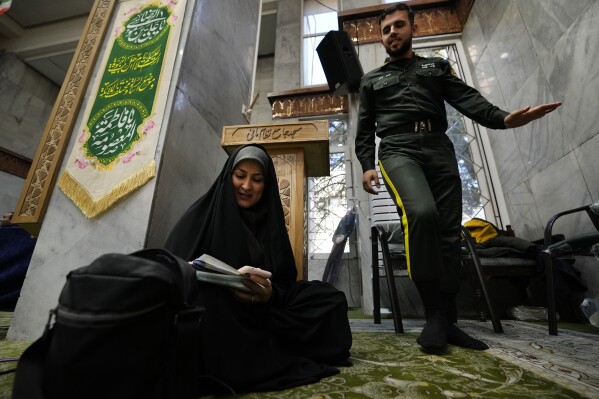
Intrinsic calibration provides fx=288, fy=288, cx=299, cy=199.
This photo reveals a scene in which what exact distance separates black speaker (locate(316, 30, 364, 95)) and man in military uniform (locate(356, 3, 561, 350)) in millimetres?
2374

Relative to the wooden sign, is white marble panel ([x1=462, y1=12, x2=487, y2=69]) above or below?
above

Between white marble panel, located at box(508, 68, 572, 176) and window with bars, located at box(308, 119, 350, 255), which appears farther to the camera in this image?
window with bars, located at box(308, 119, 350, 255)

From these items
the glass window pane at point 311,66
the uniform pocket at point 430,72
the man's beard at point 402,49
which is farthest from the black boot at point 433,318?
the glass window pane at point 311,66

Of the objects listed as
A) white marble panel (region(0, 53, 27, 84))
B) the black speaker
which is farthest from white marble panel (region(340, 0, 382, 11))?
white marble panel (region(0, 53, 27, 84))

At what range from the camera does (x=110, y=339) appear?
1.61 feet

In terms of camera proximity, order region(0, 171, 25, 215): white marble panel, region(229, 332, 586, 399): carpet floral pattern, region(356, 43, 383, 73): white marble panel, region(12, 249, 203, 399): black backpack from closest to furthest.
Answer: region(12, 249, 203, 399): black backpack, region(229, 332, 586, 399): carpet floral pattern, region(356, 43, 383, 73): white marble panel, region(0, 171, 25, 215): white marble panel

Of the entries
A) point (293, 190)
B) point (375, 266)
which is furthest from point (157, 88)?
point (375, 266)

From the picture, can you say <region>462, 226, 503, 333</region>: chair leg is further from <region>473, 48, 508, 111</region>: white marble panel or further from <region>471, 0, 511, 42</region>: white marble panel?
<region>471, 0, 511, 42</region>: white marble panel

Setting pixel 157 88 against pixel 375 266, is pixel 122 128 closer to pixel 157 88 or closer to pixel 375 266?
pixel 157 88

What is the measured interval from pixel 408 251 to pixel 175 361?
1001 mm

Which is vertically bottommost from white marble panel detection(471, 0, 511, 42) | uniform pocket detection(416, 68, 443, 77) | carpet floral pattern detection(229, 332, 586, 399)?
carpet floral pattern detection(229, 332, 586, 399)

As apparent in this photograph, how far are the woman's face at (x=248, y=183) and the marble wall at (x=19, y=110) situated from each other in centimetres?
694

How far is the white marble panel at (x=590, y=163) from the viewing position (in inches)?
77.5

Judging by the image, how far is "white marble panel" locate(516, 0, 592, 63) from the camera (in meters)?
2.11
